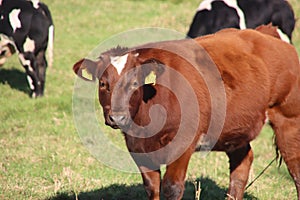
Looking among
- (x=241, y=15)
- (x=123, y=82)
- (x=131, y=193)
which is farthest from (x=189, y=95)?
(x=241, y=15)

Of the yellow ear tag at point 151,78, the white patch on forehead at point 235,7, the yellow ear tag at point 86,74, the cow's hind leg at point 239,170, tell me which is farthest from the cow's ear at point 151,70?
the white patch on forehead at point 235,7

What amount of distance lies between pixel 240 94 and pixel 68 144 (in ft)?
11.5

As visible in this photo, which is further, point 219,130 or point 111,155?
point 111,155

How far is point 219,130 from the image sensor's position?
5.07 m

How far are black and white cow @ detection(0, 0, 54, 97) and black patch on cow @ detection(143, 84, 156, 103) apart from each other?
6.28 m

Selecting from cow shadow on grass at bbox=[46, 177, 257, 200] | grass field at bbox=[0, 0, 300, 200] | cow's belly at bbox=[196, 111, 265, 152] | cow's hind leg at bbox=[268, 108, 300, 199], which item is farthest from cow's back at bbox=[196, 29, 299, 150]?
grass field at bbox=[0, 0, 300, 200]

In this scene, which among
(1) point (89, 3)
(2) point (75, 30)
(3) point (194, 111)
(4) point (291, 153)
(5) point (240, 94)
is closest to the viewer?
(3) point (194, 111)

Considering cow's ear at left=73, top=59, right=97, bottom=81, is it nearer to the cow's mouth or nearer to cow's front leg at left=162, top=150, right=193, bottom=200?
the cow's mouth

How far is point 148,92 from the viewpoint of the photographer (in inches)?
193

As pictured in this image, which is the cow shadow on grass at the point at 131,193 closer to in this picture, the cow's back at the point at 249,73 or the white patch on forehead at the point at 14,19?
the cow's back at the point at 249,73

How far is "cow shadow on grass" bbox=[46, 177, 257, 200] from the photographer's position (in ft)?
19.8

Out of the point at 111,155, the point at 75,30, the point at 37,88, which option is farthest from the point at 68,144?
the point at 75,30

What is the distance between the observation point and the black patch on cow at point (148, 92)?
489 centimetres

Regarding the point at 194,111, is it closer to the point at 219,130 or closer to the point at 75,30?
the point at 219,130
